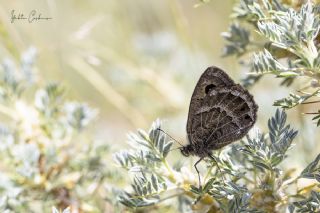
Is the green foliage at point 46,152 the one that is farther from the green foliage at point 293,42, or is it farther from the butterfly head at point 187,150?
the green foliage at point 293,42

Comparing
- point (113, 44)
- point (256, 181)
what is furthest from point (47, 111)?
point (113, 44)

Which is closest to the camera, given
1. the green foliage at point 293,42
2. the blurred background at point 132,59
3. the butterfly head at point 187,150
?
the green foliage at point 293,42

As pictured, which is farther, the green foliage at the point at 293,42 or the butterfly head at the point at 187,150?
the butterfly head at the point at 187,150

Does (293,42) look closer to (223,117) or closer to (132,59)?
(223,117)

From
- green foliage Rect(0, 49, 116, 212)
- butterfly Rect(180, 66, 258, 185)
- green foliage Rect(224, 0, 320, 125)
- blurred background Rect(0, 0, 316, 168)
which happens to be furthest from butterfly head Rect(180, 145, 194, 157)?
blurred background Rect(0, 0, 316, 168)

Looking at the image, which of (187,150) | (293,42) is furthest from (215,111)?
(293,42)

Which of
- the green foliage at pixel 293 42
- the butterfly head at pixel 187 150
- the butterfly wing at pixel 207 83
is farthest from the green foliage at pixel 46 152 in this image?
the green foliage at pixel 293 42

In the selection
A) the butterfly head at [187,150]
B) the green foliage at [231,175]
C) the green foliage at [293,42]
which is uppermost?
the green foliage at [293,42]
